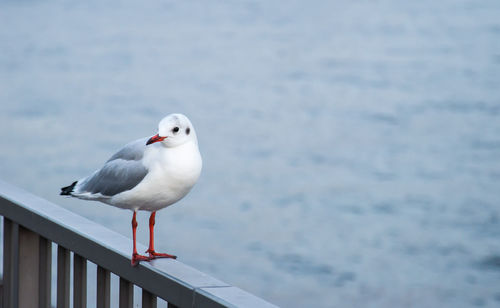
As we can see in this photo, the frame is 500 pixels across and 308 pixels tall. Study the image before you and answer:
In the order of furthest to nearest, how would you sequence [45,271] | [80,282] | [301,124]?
1. [301,124]
2. [45,271]
3. [80,282]

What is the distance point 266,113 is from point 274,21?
300cm

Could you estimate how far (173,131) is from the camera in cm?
138

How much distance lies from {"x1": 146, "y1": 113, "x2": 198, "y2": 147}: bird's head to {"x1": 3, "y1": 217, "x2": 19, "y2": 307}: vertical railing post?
0.35 meters

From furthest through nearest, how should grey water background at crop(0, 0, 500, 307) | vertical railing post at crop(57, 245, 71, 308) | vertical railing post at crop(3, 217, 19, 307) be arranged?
1. grey water background at crop(0, 0, 500, 307)
2. vertical railing post at crop(3, 217, 19, 307)
3. vertical railing post at crop(57, 245, 71, 308)

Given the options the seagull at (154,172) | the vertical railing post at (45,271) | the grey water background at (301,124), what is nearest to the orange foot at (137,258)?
the seagull at (154,172)

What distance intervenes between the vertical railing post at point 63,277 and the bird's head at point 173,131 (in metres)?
0.24

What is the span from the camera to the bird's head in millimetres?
1375

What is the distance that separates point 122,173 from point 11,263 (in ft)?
0.90

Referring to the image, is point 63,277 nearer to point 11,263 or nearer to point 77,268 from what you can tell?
point 77,268

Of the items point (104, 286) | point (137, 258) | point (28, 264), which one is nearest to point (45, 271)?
point (28, 264)

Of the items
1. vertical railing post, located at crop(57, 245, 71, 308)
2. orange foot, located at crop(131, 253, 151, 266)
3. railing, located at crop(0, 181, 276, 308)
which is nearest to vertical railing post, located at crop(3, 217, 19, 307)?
railing, located at crop(0, 181, 276, 308)

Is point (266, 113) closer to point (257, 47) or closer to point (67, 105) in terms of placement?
point (67, 105)

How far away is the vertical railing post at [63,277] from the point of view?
4.75 feet

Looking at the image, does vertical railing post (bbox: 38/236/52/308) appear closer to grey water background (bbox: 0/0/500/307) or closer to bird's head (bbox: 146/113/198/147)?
bird's head (bbox: 146/113/198/147)
